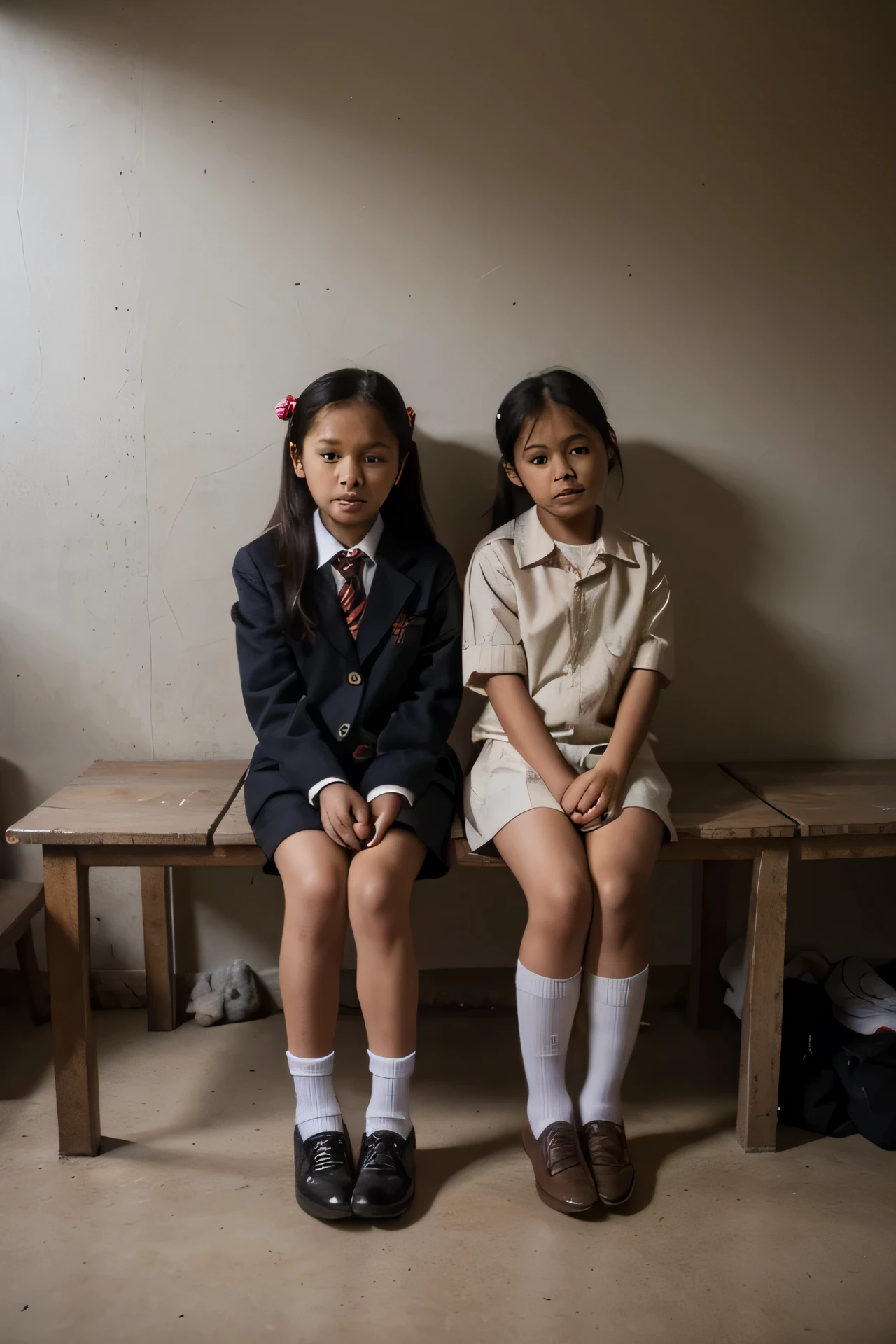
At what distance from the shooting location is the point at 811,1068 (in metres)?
1.79

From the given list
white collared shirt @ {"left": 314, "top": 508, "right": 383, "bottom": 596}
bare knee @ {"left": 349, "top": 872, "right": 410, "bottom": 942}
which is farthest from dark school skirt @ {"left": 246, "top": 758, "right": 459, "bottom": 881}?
white collared shirt @ {"left": 314, "top": 508, "right": 383, "bottom": 596}

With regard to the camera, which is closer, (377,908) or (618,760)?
(377,908)

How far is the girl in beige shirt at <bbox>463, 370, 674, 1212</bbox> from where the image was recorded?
61.5 inches

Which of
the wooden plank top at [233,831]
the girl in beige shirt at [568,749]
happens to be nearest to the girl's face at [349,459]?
the girl in beige shirt at [568,749]

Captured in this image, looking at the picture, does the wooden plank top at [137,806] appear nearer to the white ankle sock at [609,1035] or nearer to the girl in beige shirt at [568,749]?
the girl in beige shirt at [568,749]

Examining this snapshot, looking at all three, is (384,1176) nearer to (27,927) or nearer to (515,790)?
(515,790)

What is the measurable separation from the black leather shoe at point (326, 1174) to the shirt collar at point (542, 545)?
3.15 ft

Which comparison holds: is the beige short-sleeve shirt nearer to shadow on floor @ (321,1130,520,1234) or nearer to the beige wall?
the beige wall

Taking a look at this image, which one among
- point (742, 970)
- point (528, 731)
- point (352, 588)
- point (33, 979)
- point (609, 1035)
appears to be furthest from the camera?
point (33, 979)

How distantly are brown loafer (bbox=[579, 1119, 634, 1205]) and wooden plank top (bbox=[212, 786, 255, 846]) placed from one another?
683 millimetres

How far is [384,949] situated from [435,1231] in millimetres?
397

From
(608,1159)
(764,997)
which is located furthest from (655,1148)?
(764,997)

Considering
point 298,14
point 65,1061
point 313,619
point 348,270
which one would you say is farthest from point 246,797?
point 298,14

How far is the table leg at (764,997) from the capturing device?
1680 millimetres
